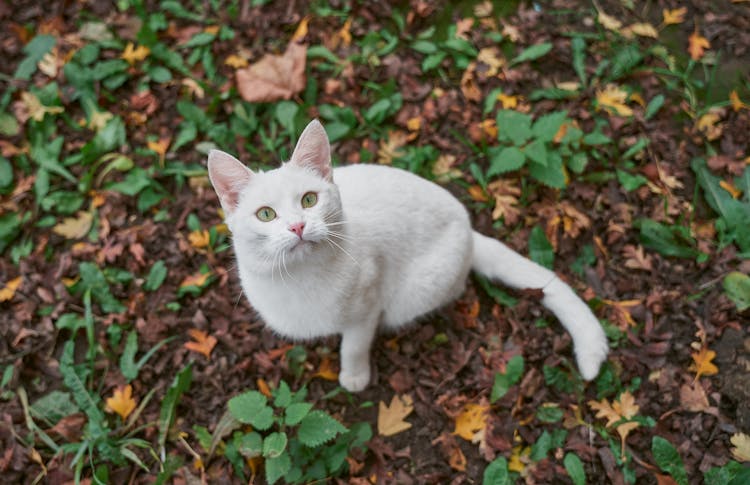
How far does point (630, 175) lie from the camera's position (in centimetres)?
369

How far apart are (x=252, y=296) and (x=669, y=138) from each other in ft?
9.99

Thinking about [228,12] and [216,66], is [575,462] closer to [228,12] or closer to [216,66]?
[216,66]

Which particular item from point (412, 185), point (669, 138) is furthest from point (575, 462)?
point (669, 138)

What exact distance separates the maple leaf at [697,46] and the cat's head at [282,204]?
10.7 feet

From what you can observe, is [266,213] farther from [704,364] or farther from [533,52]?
[533,52]

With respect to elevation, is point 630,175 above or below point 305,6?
below

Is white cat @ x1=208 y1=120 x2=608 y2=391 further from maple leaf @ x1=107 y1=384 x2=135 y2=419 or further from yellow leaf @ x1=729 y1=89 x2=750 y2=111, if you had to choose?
yellow leaf @ x1=729 y1=89 x2=750 y2=111

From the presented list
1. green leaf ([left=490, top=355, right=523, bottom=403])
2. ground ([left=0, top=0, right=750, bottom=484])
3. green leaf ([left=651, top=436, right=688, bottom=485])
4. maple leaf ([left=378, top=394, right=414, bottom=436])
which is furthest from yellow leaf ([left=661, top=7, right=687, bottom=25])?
maple leaf ([left=378, top=394, right=414, bottom=436])

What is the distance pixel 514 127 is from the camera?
11.6 ft

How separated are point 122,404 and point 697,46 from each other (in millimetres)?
4615

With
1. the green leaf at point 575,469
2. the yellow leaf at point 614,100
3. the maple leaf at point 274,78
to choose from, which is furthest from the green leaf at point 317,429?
the yellow leaf at point 614,100

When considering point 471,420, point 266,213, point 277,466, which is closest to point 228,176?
point 266,213

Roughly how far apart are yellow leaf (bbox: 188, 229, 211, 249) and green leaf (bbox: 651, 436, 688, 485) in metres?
2.84

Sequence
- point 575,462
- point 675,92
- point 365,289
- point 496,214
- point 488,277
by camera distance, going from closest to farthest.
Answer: point 365,289 < point 575,462 < point 488,277 < point 496,214 < point 675,92
